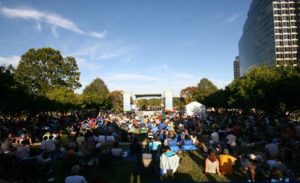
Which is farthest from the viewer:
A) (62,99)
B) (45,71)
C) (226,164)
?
(45,71)

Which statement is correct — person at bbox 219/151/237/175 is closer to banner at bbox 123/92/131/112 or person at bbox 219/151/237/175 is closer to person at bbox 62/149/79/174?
person at bbox 62/149/79/174

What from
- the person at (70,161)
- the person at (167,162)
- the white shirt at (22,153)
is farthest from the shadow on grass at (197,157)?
the white shirt at (22,153)

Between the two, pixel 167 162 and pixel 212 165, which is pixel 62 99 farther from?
pixel 212 165

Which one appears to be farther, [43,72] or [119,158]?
[43,72]

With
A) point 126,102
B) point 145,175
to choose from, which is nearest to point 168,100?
point 126,102

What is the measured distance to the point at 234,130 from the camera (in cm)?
1878

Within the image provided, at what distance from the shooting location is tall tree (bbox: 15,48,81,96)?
58625 mm

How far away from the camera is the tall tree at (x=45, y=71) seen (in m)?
Result: 58.6

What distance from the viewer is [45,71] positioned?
61531 mm

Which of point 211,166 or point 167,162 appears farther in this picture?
point 211,166

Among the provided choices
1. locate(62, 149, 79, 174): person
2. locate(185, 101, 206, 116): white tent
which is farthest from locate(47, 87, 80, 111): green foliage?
locate(62, 149, 79, 174): person

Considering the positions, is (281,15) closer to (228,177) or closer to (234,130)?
(234,130)

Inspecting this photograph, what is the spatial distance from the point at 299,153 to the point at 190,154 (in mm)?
5120

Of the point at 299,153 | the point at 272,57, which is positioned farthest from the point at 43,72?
the point at 272,57
